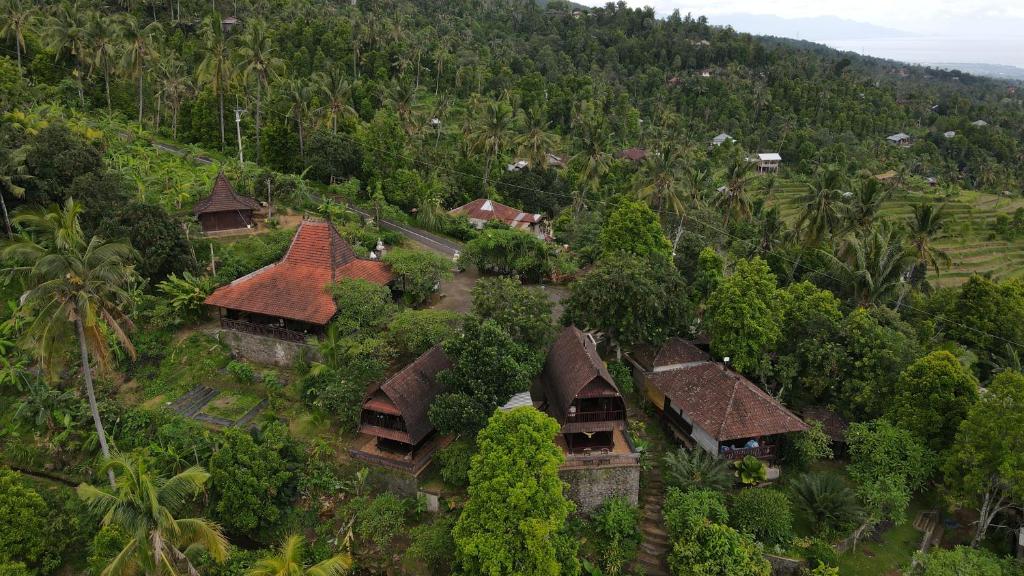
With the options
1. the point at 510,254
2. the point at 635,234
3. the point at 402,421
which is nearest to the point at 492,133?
the point at 510,254

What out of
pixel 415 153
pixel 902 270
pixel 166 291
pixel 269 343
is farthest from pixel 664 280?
pixel 415 153

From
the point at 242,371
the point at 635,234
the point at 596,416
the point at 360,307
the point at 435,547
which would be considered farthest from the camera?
the point at 635,234

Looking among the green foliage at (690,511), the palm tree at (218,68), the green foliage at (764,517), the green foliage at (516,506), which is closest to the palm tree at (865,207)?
the green foliage at (764,517)

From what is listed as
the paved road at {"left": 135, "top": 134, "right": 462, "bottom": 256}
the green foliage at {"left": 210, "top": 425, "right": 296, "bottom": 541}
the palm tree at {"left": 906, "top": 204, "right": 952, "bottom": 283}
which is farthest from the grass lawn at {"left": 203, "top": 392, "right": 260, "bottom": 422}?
the palm tree at {"left": 906, "top": 204, "right": 952, "bottom": 283}

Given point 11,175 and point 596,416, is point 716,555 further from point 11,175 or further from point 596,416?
point 11,175

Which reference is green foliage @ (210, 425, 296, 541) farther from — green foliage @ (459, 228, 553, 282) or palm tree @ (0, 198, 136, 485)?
green foliage @ (459, 228, 553, 282)

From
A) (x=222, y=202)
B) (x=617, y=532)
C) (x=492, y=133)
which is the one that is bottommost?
(x=617, y=532)

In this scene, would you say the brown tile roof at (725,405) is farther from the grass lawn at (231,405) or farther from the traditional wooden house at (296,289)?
the grass lawn at (231,405)
